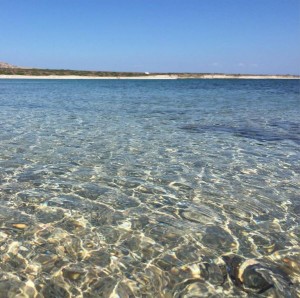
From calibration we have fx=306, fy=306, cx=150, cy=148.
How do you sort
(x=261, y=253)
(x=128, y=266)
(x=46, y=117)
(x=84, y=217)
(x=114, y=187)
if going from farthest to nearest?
(x=46, y=117) → (x=114, y=187) → (x=84, y=217) → (x=261, y=253) → (x=128, y=266)

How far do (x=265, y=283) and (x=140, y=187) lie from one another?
4.56m

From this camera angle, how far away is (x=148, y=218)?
6.99 meters

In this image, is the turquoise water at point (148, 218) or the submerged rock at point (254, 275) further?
the turquoise water at point (148, 218)

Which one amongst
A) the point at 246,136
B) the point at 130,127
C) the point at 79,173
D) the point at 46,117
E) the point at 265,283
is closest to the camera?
the point at 265,283

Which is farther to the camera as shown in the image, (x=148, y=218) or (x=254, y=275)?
(x=148, y=218)

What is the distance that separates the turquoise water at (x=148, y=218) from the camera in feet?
16.1

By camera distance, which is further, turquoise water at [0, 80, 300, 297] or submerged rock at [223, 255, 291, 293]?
turquoise water at [0, 80, 300, 297]

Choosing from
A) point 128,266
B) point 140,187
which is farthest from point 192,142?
point 128,266

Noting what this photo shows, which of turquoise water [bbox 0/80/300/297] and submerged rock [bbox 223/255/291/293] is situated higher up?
submerged rock [bbox 223/255/291/293]

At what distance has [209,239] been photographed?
6164 mm

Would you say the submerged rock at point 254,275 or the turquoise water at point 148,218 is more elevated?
the submerged rock at point 254,275

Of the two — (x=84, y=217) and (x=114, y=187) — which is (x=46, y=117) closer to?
(x=114, y=187)

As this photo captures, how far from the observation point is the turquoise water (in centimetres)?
491

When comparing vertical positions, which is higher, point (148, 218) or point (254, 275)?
point (254, 275)
